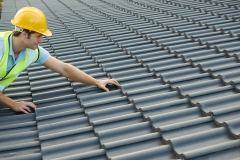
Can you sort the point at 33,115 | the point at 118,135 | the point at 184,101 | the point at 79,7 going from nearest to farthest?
the point at 118,135, the point at 184,101, the point at 33,115, the point at 79,7

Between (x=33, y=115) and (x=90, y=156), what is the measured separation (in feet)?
3.41

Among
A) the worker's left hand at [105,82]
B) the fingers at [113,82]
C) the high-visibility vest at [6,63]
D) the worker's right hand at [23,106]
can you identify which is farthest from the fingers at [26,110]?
the fingers at [113,82]

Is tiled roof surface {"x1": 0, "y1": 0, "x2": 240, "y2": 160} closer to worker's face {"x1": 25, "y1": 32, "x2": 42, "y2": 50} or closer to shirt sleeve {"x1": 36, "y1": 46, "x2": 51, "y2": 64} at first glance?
shirt sleeve {"x1": 36, "y1": 46, "x2": 51, "y2": 64}

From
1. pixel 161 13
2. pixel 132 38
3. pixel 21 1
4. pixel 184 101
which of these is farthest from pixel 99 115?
Answer: pixel 21 1

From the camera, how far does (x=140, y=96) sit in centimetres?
317

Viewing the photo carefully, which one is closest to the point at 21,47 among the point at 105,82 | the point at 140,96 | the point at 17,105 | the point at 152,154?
the point at 17,105

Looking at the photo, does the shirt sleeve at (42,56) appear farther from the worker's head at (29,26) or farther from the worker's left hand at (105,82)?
the worker's left hand at (105,82)

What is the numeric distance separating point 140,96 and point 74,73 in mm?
803

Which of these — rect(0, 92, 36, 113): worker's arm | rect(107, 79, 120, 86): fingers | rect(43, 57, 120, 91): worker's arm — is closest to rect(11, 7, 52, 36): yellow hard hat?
rect(43, 57, 120, 91): worker's arm

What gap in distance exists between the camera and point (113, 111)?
9.76 feet

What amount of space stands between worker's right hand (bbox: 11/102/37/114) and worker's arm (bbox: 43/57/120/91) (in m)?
0.50

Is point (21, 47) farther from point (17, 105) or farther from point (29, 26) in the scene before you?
point (17, 105)

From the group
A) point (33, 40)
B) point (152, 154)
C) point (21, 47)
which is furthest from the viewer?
point (21, 47)

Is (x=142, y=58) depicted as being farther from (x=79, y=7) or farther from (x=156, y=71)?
(x=79, y=7)
